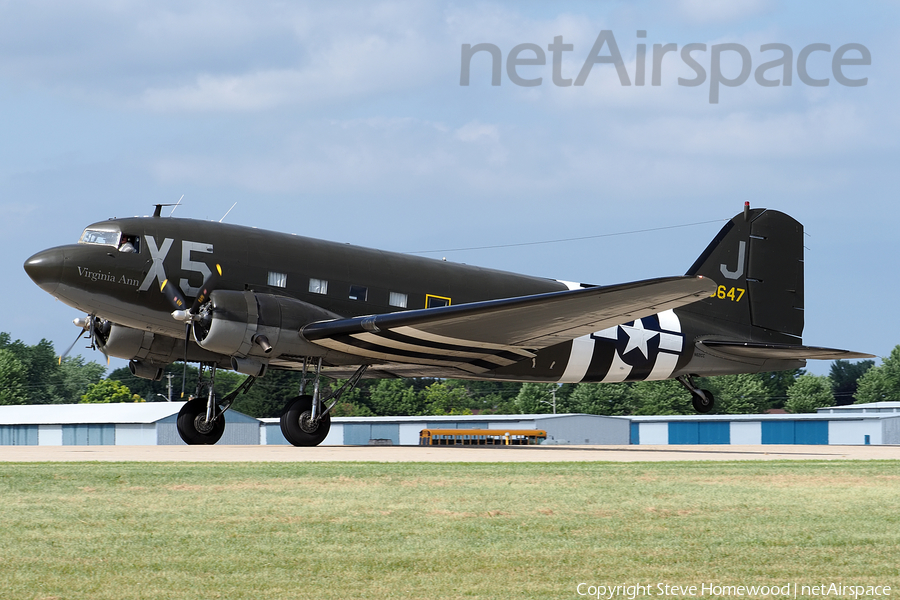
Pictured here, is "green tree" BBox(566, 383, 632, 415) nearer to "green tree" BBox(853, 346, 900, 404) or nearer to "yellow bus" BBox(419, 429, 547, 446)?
"green tree" BBox(853, 346, 900, 404)

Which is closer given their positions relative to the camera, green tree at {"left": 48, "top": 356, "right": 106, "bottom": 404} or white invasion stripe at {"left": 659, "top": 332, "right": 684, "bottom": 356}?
white invasion stripe at {"left": 659, "top": 332, "right": 684, "bottom": 356}

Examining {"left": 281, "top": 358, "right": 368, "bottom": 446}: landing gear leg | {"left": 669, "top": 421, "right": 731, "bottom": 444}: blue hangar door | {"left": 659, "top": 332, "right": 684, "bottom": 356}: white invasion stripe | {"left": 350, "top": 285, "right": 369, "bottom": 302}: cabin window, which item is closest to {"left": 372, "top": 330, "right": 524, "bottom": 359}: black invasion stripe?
{"left": 281, "top": 358, "right": 368, "bottom": 446}: landing gear leg

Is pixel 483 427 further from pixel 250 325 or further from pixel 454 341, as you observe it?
pixel 250 325

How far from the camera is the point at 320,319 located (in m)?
21.9

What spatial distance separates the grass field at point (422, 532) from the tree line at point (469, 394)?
6769 cm

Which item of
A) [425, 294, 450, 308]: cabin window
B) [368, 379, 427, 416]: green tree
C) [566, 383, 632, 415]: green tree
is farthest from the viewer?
[368, 379, 427, 416]: green tree

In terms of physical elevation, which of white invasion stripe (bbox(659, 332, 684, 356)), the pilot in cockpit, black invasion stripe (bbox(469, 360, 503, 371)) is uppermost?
the pilot in cockpit

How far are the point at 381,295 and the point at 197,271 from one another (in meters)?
4.42

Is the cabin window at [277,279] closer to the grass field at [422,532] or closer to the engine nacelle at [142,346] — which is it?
the engine nacelle at [142,346]

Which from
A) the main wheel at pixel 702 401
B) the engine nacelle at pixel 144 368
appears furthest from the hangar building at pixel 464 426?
the engine nacelle at pixel 144 368

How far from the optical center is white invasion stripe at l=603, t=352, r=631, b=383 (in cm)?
2653

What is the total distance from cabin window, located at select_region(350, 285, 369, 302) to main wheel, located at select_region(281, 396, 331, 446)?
278cm

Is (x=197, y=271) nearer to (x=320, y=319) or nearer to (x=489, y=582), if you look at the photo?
(x=320, y=319)

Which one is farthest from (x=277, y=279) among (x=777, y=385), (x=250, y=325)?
(x=777, y=385)
